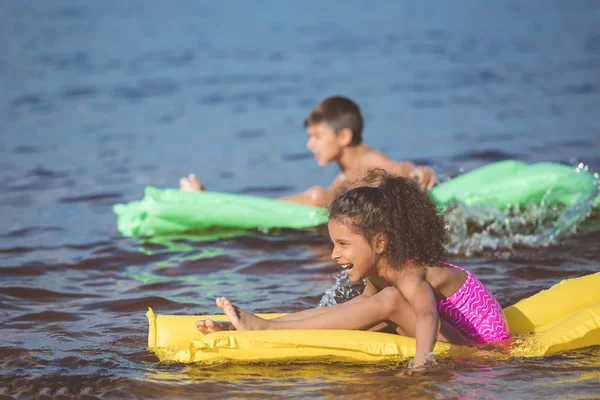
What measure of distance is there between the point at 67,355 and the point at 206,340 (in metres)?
0.80

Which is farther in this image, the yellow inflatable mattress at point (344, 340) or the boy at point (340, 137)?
the boy at point (340, 137)

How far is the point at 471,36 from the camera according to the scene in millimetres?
18297

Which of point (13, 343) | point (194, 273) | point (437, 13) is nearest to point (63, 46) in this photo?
point (437, 13)

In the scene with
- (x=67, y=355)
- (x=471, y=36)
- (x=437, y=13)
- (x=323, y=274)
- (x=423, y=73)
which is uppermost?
(x=437, y=13)

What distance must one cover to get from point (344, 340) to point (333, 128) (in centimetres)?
332

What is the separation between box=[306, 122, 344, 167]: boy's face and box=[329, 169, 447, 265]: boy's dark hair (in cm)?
302

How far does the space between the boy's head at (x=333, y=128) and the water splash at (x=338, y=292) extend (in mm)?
1679

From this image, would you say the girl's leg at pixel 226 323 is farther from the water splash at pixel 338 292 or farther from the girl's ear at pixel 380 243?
the water splash at pixel 338 292

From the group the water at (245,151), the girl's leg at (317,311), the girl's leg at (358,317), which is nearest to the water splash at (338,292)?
the water at (245,151)

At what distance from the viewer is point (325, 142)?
23.2 ft

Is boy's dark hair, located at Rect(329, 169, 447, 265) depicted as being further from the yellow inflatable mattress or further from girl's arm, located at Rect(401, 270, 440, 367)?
the yellow inflatable mattress

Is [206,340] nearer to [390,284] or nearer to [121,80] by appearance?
[390,284]

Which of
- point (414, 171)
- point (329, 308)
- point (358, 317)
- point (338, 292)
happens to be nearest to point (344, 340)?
point (358, 317)

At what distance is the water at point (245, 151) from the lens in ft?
13.2
